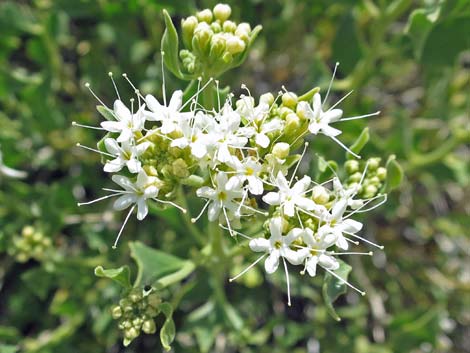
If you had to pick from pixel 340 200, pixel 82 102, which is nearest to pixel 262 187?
pixel 340 200

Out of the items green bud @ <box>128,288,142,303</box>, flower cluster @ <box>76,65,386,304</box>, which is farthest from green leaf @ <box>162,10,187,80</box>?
green bud @ <box>128,288,142,303</box>

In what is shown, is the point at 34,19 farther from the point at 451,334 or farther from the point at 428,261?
the point at 451,334

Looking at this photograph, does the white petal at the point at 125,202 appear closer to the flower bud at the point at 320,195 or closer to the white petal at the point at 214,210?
the white petal at the point at 214,210

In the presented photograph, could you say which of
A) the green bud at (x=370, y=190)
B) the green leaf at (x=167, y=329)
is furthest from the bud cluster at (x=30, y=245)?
the green bud at (x=370, y=190)

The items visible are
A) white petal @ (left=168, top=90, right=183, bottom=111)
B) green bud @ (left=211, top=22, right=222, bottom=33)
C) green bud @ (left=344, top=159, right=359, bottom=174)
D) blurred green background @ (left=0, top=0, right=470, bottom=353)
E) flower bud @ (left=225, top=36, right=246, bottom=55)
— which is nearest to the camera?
white petal @ (left=168, top=90, right=183, bottom=111)

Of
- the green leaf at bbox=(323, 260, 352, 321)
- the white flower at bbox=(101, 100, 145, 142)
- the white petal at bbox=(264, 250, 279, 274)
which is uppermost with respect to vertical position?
the white flower at bbox=(101, 100, 145, 142)

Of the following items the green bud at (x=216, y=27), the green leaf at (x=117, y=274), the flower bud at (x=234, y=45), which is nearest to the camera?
the green leaf at (x=117, y=274)

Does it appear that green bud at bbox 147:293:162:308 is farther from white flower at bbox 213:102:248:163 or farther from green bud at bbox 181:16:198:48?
green bud at bbox 181:16:198:48
